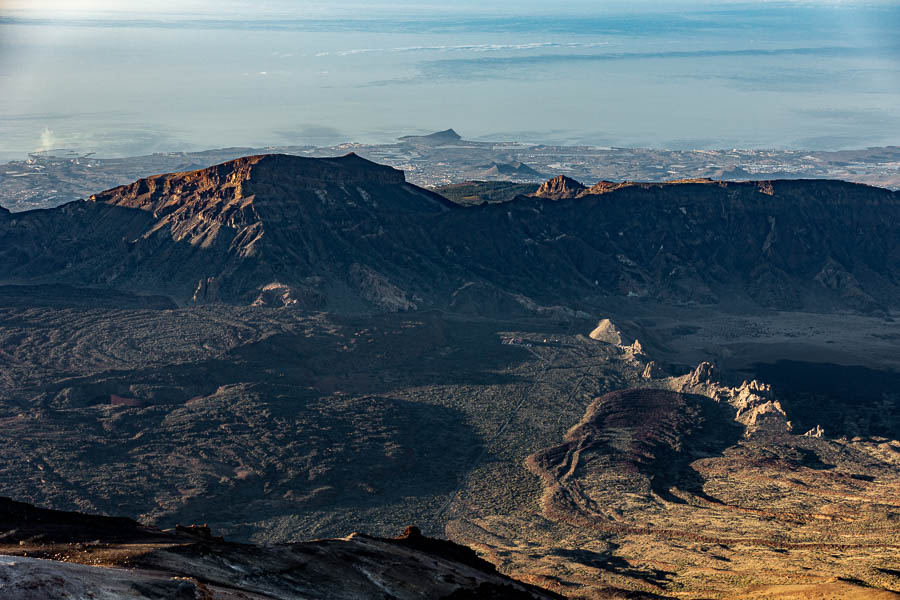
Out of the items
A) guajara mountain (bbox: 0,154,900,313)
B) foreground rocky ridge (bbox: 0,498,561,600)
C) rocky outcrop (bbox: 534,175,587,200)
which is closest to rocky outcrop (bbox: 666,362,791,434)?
guajara mountain (bbox: 0,154,900,313)

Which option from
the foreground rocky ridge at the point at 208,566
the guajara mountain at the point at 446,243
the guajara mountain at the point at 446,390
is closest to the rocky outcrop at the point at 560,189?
the guajara mountain at the point at 446,243

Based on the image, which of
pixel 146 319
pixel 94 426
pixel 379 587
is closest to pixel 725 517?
pixel 379 587

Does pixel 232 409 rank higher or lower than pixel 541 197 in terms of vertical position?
lower

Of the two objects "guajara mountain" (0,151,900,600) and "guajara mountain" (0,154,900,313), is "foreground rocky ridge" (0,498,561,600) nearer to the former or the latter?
"guajara mountain" (0,151,900,600)

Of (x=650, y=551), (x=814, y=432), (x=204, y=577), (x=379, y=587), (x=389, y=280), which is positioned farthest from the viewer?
→ (x=389, y=280)

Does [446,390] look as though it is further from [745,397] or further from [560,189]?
[560,189]

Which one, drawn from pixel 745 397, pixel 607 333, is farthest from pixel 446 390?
pixel 745 397

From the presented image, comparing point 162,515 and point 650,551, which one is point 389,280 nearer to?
point 162,515

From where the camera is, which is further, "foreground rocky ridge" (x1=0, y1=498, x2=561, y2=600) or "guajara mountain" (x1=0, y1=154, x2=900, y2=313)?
"guajara mountain" (x1=0, y1=154, x2=900, y2=313)
